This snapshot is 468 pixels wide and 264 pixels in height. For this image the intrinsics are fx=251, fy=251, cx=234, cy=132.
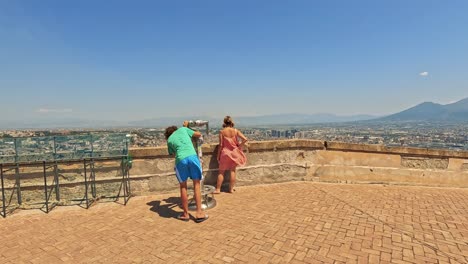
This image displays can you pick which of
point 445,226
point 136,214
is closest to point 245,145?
point 136,214

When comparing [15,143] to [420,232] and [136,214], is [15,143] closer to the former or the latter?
[136,214]

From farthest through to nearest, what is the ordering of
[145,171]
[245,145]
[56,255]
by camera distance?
[245,145], [145,171], [56,255]

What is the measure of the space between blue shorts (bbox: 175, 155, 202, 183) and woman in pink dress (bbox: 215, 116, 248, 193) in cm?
159

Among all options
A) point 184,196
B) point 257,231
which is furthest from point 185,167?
point 257,231

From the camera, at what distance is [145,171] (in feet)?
19.4

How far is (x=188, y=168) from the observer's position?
437 cm

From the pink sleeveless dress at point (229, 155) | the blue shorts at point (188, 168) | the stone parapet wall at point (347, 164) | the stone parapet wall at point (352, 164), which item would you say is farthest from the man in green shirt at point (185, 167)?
the stone parapet wall at point (352, 164)

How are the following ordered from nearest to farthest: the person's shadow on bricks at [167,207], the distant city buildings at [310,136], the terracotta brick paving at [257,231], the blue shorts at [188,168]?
the terracotta brick paving at [257,231] < the blue shorts at [188,168] < the person's shadow on bricks at [167,207] < the distant city buildings at [310,136]

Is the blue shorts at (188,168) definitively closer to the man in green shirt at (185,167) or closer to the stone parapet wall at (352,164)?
the man in green shirt at (185,167)

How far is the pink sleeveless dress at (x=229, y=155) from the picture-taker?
5.93 meters

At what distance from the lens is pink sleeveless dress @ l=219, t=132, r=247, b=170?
5.93 meters

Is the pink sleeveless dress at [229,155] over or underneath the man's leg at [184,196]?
over

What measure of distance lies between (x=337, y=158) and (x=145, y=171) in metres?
5.03

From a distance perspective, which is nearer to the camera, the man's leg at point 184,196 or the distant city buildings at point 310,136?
the man's leg at point 184,196
